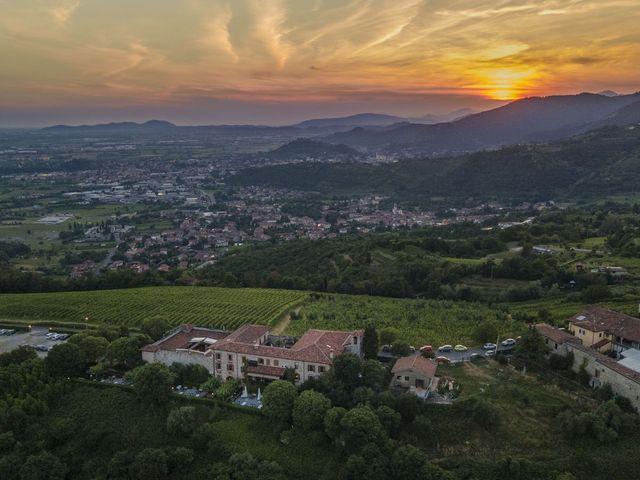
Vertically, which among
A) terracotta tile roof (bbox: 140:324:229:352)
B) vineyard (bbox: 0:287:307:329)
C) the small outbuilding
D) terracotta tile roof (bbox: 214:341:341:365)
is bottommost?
vineyard (bbox: 0:287:307:329)

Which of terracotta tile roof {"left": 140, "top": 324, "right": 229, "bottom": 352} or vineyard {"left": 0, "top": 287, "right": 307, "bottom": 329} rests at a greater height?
terracotta tile roof {"left": 140, "top": 324, "right": 229, "bottom": 352}

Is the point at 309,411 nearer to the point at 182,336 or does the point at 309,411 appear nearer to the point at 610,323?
the point at 182,336

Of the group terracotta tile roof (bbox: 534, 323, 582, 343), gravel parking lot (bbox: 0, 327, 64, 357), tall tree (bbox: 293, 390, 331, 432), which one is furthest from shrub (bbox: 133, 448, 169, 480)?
terracotta tile roof (bbox: 534, 323, 582, 343)

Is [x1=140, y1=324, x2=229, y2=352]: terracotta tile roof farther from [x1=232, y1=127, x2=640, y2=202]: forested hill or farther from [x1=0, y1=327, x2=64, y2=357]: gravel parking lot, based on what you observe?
[x1=232, y1=127, x2=640, y2=202]: forested hill

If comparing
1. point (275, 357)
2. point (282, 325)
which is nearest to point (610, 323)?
point (275, 357)

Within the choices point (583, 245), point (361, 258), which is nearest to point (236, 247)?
point (361, 258)

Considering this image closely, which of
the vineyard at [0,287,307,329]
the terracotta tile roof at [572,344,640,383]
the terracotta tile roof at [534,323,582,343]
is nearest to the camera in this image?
the terracotta tile roof at [572,344,640,383]
